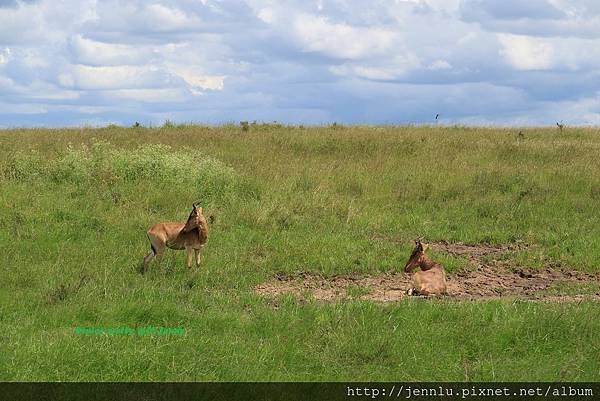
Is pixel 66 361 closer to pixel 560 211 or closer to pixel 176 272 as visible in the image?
pixel 176 272

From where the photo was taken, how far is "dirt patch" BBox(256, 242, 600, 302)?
10008 mm

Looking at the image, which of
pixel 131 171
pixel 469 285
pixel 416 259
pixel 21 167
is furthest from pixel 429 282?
pixel 21 167

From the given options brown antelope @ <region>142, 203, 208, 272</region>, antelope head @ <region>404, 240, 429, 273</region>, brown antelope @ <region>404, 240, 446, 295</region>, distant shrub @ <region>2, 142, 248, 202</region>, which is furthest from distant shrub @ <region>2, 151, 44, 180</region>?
brown antelope @ <region>404, 240, 446, 295</region>

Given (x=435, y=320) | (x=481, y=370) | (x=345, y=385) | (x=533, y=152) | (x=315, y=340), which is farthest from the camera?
(x=533, y=152)

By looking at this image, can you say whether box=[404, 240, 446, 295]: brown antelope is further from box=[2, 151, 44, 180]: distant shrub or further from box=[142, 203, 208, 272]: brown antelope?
box=[2, 151, 44, 180]: distant shrub

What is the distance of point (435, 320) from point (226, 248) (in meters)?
4.41

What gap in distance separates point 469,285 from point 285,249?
2.85 m

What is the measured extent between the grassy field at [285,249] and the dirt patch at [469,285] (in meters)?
0.31

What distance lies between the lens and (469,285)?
10.7 m

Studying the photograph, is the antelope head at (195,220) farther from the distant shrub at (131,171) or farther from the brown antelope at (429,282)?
the distant shrub at (131,171)

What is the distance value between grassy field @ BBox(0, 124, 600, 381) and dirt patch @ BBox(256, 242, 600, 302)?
12.2 inches

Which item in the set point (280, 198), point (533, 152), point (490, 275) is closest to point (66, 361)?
point (490, 275)

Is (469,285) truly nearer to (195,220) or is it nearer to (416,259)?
(416,259)

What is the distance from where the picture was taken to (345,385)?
21.7 feet
